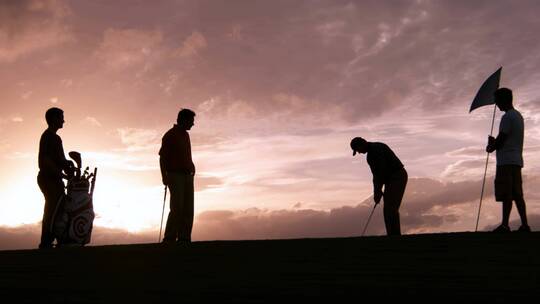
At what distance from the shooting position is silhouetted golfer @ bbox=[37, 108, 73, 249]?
7.41m

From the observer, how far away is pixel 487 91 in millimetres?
8547

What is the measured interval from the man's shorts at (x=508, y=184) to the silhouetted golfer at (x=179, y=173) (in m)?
3.74

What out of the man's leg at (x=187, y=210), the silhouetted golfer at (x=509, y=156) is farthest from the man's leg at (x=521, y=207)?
the man's leg at (x=187, y=210)

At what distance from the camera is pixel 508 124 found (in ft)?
22.9

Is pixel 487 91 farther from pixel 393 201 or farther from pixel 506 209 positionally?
pixel 506 209

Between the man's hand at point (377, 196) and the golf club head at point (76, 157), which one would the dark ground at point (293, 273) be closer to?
the golf club head at point (76, 157)

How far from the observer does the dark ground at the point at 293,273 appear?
9.62 ft

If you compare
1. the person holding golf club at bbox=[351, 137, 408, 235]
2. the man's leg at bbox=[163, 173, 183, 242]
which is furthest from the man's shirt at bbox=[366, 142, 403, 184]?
the man's leg at bbox=[163, 173, 183, 242]

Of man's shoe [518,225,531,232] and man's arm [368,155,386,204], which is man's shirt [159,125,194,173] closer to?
man's arm [368,155,386,204]

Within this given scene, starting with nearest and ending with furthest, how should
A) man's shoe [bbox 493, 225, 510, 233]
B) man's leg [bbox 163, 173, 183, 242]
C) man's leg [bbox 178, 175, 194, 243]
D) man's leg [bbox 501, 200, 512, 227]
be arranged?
man's shoe [bbox 493, 225, 510, 233] < man's leg [bbox 501, 200, 512, 227] < man's leg [bbox 163, 173, 183, 242] < man's leg [bbox 178, 175, 194, 243]

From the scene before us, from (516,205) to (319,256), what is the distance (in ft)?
11.7

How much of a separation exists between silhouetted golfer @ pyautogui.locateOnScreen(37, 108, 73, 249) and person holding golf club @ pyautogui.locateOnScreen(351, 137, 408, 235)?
373cm

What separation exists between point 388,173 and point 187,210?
8.97 feet

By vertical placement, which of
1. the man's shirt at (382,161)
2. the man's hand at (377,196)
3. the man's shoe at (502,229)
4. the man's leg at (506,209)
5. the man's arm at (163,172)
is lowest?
the man's shoe at (502,229)
